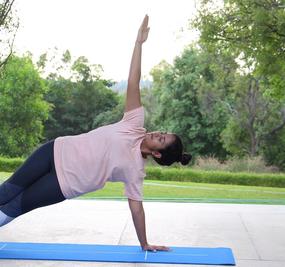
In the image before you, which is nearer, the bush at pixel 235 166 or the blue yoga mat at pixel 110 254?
the blue yoga mat at pixel 110 254

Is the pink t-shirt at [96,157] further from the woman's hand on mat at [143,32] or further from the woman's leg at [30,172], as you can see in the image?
the woman's hand on mat at [143,32]

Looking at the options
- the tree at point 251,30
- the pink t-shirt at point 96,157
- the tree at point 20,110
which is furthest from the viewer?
the tree at point 20,110

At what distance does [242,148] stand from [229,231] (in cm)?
1814

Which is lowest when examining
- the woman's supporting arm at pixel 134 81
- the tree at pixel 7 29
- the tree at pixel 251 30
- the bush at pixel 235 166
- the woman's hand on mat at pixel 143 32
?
the bush at pixel 235 166

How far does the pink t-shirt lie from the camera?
2.75 metres

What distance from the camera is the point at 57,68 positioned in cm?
2938

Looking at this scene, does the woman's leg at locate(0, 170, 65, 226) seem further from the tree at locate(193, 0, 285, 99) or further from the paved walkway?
the tree at locate(193, 0, 285, 99)

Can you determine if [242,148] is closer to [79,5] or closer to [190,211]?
[79,5]

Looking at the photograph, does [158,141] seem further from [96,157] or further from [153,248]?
[153,248]

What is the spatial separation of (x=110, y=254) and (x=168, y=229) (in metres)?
1.13

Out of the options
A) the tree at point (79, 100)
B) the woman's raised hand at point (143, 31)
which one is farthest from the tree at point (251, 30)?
the tree at point (79, 100)

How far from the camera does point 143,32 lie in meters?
2.97

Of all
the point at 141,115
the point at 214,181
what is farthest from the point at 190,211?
the point at 214,181

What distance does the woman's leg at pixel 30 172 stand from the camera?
2.78 m
